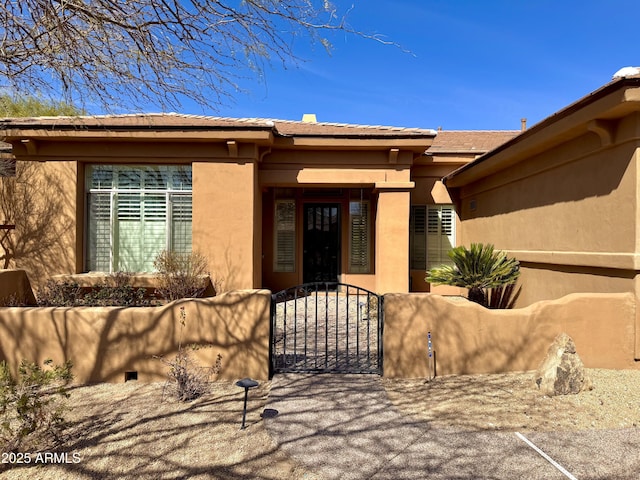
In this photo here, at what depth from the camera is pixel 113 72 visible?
494 cm

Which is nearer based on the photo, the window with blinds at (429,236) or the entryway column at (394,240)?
the entryway column at (394,240)

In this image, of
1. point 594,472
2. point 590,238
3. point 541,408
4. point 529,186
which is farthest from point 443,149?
point 594,472

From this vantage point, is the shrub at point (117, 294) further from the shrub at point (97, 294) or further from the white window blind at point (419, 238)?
the white window blind at point (419, 238)

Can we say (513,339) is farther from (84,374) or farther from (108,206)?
(108,206)

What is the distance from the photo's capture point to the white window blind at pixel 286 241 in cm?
1148

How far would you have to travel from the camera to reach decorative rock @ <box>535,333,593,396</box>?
180 inches

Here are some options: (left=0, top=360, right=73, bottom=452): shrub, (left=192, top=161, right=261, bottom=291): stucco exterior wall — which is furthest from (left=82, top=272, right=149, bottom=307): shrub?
(left=0, top=360, right=73, bottom=452): shrub

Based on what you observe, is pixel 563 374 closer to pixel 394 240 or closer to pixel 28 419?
pixel 394 240

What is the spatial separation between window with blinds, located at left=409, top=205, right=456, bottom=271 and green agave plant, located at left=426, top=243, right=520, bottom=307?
3.09 metres

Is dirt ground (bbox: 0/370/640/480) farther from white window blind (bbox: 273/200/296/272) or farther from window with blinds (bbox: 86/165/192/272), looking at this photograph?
white window blind (bbox: 273/200/296/272)

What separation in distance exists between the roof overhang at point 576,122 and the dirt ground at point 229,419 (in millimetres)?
3544

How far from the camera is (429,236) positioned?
1151 centimetres

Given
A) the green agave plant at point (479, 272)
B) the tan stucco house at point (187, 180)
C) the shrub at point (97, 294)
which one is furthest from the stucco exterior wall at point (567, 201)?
the shrub at point (97, 294)

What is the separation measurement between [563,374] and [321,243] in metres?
7.64
